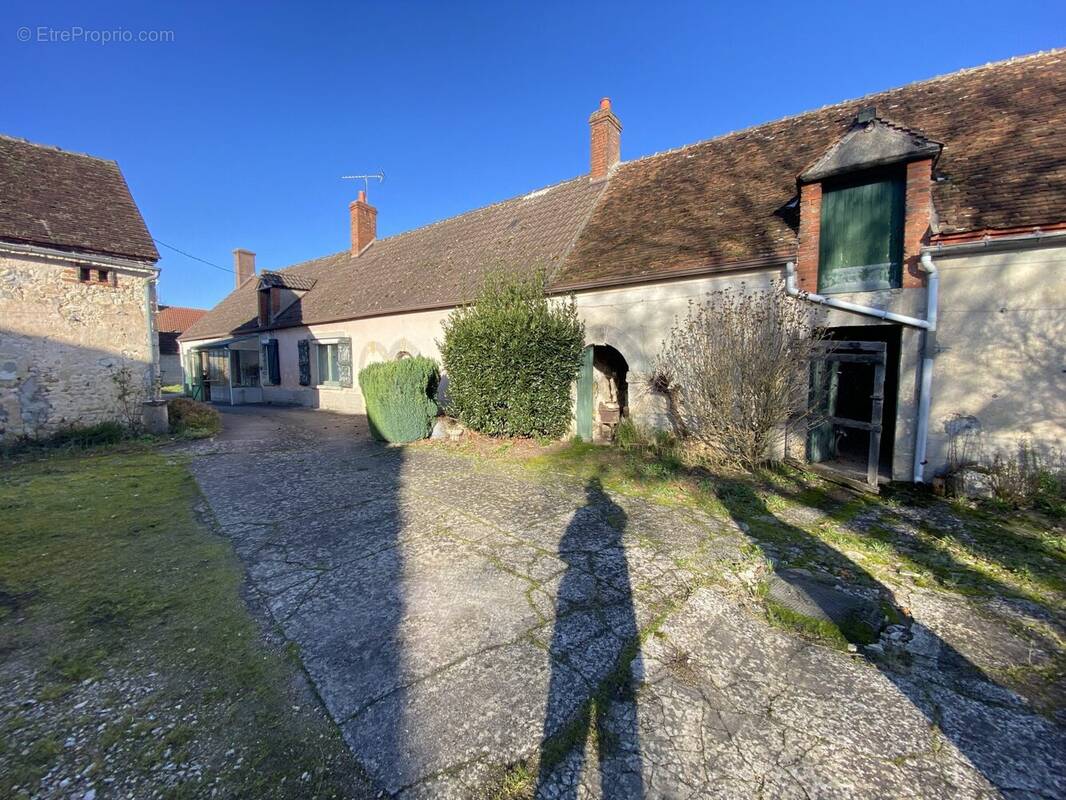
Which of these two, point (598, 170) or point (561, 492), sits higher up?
point (598, 170)

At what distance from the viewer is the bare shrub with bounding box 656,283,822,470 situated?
259 inches

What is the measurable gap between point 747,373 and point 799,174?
3.56m

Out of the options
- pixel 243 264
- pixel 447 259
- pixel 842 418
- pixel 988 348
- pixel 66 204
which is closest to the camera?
pixel 988 348

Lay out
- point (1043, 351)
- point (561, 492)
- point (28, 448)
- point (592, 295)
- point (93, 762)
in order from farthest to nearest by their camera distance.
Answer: point (592, 295) < point (28, 448) < point (561, 492) < point (1043, 351) < point (93, 762)

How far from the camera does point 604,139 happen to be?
41.4 ft

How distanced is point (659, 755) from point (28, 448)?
12614 mm

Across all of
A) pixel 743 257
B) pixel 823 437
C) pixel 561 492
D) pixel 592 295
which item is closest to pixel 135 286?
pixel 592 295

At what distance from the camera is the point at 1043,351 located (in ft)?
18.5

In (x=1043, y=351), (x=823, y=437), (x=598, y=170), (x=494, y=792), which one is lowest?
(x=494, y=792)

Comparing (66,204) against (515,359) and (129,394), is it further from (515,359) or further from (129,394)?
(515,359)

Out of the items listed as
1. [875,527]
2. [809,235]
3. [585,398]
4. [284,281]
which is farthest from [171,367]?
[875,527]

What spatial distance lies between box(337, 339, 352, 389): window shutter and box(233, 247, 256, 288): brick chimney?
47.9 ft

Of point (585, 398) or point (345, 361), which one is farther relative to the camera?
point (345, 361)

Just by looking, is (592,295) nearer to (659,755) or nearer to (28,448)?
(659,755)
